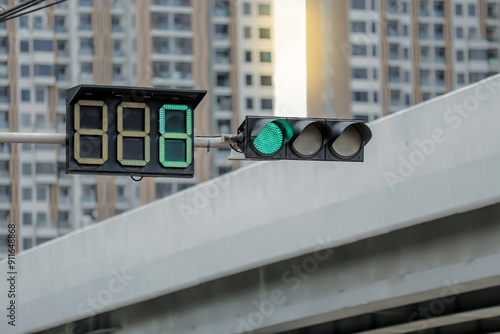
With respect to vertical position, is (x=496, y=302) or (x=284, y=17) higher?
(x=284, y=17)

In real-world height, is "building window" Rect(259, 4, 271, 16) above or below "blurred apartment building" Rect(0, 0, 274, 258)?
above

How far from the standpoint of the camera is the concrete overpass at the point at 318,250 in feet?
52.8

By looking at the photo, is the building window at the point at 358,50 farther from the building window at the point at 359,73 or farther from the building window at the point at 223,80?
the building window at the point at 223,80

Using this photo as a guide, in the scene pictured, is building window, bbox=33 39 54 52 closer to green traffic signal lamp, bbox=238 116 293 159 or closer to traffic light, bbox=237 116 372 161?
traffic light, bbox=237 116 372 161

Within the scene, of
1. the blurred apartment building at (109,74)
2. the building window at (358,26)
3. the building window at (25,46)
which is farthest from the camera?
the building window at (25,46)

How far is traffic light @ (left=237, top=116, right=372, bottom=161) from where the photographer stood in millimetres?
9570

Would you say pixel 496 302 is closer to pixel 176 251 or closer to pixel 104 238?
pixel 176 251

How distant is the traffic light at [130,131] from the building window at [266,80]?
101481 mm

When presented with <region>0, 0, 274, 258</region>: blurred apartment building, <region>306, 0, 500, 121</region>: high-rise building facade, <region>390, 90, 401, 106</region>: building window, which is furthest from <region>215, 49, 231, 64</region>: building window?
<region>390, 90, 401, 106</region>: building window

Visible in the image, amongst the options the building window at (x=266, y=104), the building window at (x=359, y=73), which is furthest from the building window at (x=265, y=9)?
the building window at (x=359, y=73)

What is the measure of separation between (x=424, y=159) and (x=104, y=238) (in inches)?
340

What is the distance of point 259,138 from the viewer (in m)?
9.57

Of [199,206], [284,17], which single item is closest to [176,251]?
[199,206]

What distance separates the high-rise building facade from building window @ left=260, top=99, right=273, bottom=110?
3.65 m
